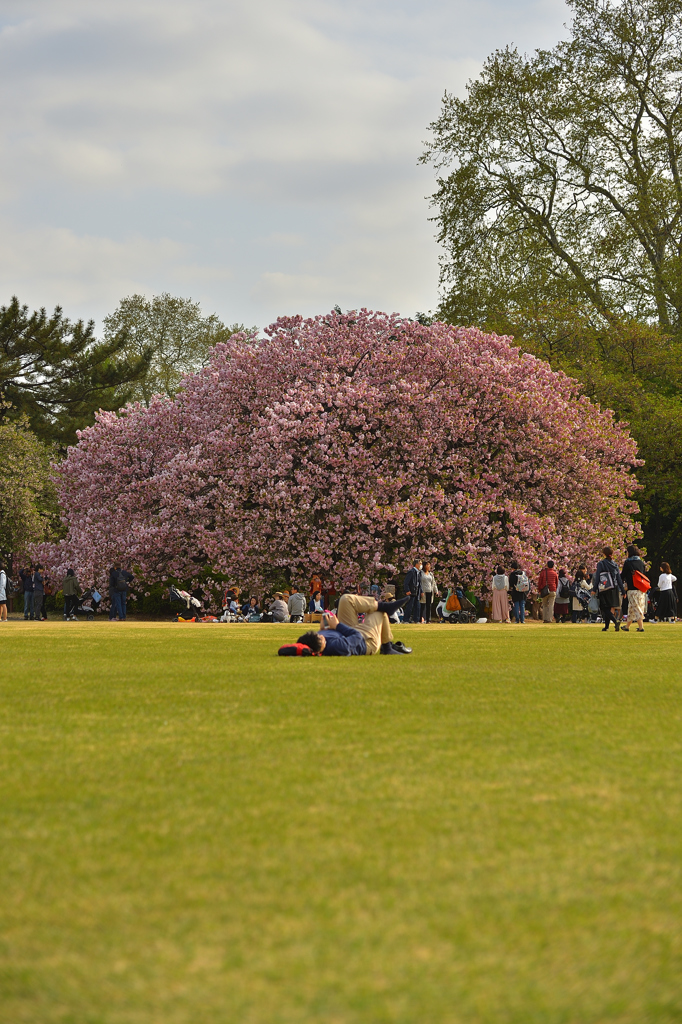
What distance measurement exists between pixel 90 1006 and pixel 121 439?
39.6 meters

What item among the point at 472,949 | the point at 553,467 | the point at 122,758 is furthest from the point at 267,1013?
the point at 553,467

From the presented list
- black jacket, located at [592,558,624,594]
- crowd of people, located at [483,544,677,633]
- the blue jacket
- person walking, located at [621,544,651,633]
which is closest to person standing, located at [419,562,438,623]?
crowd of people, located at [483,544,677,633]

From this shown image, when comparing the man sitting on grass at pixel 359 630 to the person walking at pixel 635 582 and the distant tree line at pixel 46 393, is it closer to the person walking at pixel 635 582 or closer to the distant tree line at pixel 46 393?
the person walking at pixel 635 582

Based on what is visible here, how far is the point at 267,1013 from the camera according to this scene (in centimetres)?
256

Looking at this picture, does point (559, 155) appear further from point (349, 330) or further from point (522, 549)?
point (522, 549)

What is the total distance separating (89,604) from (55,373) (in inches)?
838

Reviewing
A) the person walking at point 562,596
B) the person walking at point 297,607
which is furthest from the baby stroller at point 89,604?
the person walking at point 562,596

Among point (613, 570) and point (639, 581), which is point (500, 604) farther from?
point (639, 581)

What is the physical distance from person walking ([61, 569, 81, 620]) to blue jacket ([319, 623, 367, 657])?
22744mm

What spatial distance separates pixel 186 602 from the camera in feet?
124

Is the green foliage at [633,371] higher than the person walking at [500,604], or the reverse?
the green foliage at [633,371]

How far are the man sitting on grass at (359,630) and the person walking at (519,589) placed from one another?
17493 mm

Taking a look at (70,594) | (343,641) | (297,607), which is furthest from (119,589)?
(343,641)

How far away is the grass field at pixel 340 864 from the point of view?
8.91 feet
